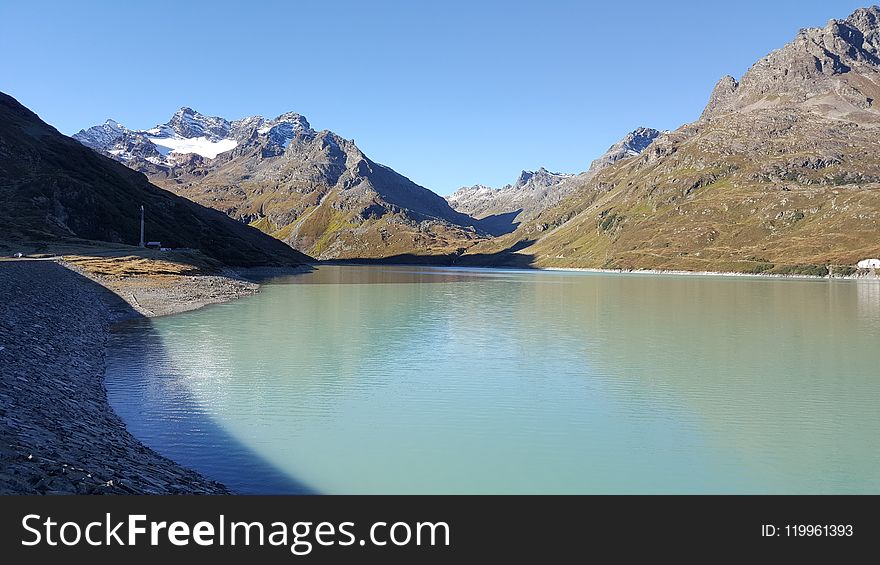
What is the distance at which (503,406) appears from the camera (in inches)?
1266

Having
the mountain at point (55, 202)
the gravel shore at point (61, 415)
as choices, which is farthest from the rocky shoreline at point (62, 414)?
the mountain at point (55, 202)

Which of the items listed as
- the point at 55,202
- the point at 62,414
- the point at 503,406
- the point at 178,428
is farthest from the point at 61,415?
the point at 55,202

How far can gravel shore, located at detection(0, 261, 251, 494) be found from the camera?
1493 centimetres

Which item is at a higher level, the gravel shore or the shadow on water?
the gravel shore

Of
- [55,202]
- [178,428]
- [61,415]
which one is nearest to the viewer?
[61,415]

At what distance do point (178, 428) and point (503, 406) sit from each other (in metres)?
16.6

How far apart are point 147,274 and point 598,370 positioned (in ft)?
301

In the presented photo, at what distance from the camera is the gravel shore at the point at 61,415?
1493 cm

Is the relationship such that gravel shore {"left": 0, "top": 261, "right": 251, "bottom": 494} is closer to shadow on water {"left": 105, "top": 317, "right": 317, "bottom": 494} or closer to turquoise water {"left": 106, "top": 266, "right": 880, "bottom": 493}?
shadow on water {"left": 105, "top": 317, "right": 317, "bottom": 494}

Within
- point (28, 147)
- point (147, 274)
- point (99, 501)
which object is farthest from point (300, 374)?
point (28, 147)

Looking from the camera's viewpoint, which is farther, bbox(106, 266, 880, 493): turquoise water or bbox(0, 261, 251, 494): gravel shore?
bbox(106, 266, 880, 493): turquoise water

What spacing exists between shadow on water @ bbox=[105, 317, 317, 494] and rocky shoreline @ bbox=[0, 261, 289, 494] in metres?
0.87

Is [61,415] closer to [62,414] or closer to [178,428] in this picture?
[62,414]

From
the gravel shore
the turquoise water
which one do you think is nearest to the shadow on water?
the turquoise water
